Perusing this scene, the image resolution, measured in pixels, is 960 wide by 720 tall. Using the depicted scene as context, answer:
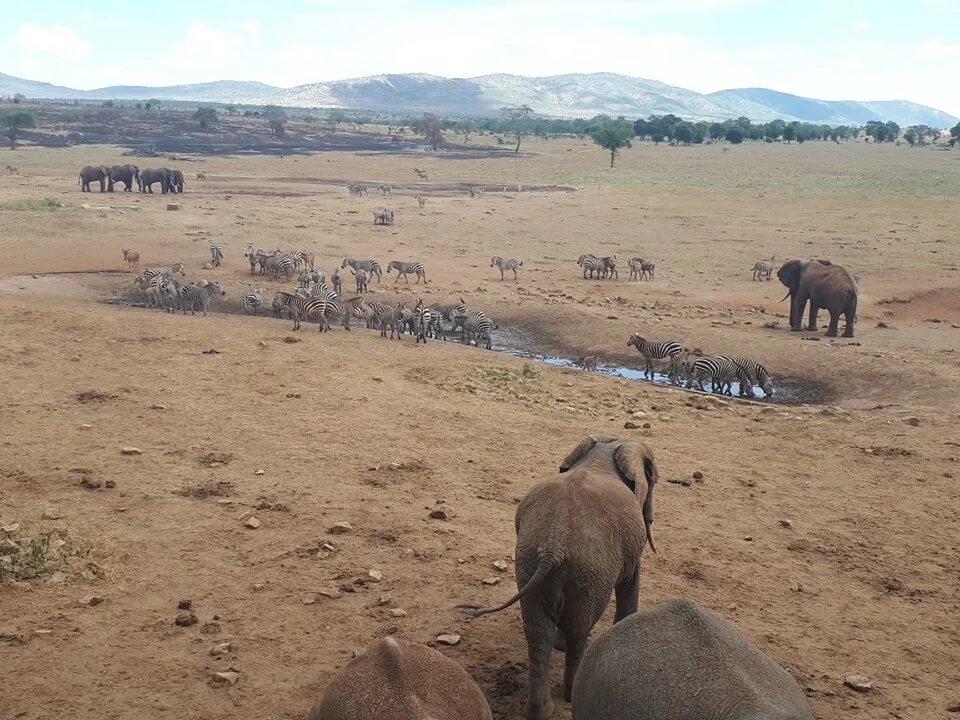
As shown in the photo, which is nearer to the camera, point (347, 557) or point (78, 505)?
point (347, 557)

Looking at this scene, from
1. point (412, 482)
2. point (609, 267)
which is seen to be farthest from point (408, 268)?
point (412, 482)

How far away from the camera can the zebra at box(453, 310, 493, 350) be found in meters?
18.2

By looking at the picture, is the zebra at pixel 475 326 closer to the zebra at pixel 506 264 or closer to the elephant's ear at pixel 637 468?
the zebra at pixel 506 264

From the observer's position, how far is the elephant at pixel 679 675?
4.07 m

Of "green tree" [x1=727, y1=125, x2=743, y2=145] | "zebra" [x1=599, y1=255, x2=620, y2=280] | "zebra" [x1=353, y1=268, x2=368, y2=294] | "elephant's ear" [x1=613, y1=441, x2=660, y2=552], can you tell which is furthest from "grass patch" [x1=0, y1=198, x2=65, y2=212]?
"green tree" [x1=727, y1=125, x2=743, y2=145]

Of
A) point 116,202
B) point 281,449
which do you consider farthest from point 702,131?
point 281,449

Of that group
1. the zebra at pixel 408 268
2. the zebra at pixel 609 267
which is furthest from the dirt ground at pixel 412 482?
the zebra at pixel 609 267

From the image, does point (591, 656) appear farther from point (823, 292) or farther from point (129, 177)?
point (129, 177)

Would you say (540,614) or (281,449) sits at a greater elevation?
(540,614)

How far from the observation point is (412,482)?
31.8 ft

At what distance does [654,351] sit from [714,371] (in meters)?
1.46

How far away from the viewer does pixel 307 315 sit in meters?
18.6

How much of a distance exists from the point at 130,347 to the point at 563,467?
33.8ft

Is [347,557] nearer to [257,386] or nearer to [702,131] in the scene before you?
[257,386]
